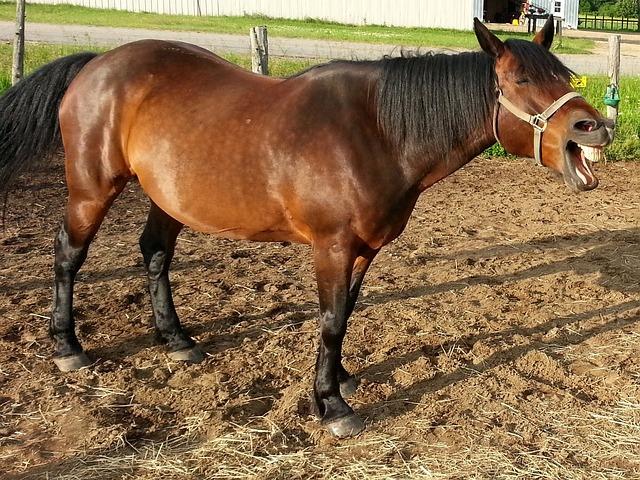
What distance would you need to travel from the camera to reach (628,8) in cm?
5344

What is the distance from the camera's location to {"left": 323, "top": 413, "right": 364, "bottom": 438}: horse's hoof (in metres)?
3.25

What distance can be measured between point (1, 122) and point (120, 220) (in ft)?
8.06

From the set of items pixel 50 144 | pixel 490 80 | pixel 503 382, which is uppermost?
pixel 490 80

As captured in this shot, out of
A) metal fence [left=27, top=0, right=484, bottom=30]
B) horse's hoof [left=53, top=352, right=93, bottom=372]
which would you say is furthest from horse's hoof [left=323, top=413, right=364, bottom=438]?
metal fence [left=27, top=0, right=484, bottom=30]

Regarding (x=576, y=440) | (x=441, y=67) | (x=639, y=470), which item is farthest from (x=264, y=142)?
(x=639, y=470)

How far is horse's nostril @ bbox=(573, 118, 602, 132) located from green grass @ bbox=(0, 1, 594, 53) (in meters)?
18.2

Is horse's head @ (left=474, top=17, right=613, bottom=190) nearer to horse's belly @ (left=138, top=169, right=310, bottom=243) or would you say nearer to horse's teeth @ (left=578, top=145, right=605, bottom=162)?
horse's teeth @ (left=578, top=145, right=605, bottom=162)

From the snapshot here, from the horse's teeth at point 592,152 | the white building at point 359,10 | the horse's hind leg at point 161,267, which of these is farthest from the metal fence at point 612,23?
the horse's teeth at point 592,152

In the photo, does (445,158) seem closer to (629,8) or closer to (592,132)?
(592,132)

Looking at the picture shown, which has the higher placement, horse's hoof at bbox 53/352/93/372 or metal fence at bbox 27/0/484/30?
metal fence at bbox 27/0/484/30

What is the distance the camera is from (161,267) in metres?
4.12

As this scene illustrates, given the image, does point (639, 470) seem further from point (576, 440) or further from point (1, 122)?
point (1, 122)

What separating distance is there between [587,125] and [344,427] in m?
1.76

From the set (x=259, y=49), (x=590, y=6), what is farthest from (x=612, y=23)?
(x=259, y=49)
